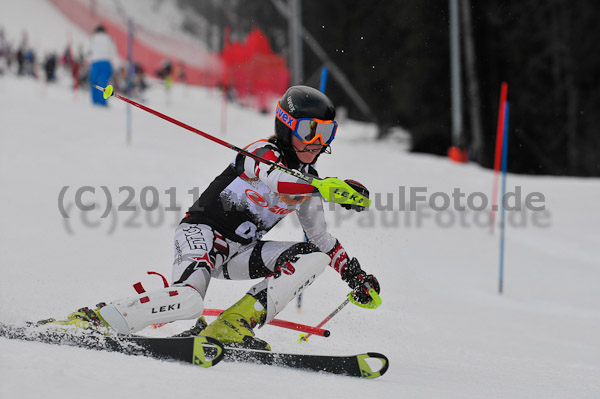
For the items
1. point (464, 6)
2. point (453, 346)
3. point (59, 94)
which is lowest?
point (453, 346)

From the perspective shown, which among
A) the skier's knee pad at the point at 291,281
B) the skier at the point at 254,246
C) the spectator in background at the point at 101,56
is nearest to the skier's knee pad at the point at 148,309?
the skier at the point at 254,246

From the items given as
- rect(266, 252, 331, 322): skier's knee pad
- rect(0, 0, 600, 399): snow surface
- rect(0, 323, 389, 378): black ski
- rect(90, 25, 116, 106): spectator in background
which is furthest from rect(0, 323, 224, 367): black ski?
Answer: rect(90, 25, 116, 106): spectator in background

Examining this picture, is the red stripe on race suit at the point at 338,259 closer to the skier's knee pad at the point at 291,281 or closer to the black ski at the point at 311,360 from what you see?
the skier's knee pad at the point at 291,281

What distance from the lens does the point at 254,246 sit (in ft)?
12.3

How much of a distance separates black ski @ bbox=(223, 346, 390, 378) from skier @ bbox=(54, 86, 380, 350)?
14 cm

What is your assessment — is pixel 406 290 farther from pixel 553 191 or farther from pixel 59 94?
pixel 59 94

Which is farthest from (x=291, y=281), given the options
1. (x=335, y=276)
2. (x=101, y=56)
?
(x=101, y=56)

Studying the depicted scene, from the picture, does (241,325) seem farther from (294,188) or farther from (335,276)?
(335,276)

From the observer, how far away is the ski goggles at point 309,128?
348 cm

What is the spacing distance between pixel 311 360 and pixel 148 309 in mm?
838

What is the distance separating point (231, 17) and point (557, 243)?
120ft

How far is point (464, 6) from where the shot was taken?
18.9m

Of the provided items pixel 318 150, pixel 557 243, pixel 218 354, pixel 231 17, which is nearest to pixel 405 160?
pixel 557 243

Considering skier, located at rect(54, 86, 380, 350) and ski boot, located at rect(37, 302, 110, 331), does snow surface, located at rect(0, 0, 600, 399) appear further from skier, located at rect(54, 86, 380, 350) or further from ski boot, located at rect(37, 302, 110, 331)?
skier, located at rect(54, 86, 380, 350)
